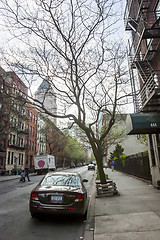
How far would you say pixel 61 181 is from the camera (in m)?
6.38

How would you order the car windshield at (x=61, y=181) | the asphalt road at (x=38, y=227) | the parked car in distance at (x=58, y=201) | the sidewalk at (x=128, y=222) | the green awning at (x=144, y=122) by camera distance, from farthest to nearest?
the green awning at (x=144, y=122)
the car windshield at (x=61, y=181)
the parked car in distance at (x=58, y=201)
the asphalt road at (x=38, y=227)
the sidewalk at (x=128, y=222)

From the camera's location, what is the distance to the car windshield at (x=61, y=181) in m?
6.24

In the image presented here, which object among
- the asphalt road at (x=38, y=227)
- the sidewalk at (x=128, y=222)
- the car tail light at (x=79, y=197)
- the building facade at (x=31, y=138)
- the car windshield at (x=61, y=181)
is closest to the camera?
the sidewalk at (x=128, y=222)

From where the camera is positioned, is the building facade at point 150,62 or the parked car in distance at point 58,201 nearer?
the parked car in distance at point 58,201

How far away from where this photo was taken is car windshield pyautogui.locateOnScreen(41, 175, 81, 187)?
624 centimetres

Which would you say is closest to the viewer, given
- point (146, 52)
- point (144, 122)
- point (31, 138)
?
point (144, 122)

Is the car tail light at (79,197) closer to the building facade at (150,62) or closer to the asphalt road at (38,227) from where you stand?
the asphalt road at (38,227)

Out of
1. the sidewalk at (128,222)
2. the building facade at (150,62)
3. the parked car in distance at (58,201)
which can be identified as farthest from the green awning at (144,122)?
the parked car in distance at (58,201)

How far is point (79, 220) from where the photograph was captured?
587 cm

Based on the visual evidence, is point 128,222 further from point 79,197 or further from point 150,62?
point 150,62

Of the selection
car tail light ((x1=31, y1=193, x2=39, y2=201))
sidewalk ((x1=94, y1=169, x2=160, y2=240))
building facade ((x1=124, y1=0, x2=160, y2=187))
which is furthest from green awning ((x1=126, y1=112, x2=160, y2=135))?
car tail light ((x1=31, y1=193, x2=39, y2=201))

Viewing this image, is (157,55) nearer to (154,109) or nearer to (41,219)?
(154,109)

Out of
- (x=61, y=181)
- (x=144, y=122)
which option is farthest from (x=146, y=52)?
(x=61, y=181)

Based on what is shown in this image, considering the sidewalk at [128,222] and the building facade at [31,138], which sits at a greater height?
the building facade at [31,138]
